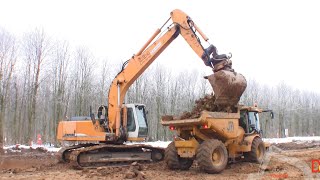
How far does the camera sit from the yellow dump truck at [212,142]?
34.2 feet

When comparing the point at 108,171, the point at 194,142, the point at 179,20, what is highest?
the point at 179,20

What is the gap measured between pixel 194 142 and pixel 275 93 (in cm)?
7266

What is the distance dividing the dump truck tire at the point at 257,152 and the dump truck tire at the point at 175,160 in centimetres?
235

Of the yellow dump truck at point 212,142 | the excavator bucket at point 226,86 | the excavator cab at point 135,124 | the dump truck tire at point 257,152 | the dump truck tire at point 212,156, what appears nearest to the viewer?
the dump truck tire at point 212,156

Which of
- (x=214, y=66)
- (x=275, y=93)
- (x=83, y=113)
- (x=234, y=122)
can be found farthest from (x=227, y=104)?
(x=275, y=93)

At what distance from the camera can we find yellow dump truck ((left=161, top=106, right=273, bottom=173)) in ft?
34.2

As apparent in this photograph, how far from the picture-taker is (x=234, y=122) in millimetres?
11516

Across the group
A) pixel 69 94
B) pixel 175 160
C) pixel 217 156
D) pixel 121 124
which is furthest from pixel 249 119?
pixel 69 94

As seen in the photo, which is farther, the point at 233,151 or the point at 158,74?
the point at 158,74

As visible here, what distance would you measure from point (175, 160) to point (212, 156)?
1.41 metres

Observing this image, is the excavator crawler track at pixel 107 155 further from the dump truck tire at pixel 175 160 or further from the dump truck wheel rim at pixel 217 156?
the dump truck wheel rim at pixel 217 156

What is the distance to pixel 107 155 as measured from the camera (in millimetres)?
13336

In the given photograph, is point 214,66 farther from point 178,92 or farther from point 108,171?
point 178,92

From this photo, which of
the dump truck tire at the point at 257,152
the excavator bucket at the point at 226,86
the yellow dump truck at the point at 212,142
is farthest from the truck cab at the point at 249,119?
the excavator bucket at the point at 226,86
